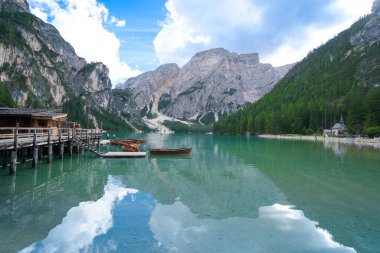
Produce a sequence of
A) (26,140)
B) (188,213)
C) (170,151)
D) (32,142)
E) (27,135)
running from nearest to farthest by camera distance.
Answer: (188,213) → (26,140) → (32,142) → (27,135) → (170,151)

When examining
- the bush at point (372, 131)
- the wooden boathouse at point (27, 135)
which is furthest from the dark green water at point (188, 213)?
the bush at point (372, 131)

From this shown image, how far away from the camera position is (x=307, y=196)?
72.5ft

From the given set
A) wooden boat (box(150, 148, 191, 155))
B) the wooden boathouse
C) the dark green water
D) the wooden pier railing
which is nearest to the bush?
wooden boat (box(150, 148, 191, 155))

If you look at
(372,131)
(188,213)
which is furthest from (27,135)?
(372,131)

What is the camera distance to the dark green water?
43.1 feet

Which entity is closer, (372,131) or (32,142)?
(32,142)

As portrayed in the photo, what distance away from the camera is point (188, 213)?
695 inches

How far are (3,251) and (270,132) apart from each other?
168 m

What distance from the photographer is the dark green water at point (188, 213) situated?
43.1ft

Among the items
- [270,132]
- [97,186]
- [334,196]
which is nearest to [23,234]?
[97,186]

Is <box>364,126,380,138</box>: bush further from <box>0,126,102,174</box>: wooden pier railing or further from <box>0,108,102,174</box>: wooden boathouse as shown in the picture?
<box>0,108,102,174</box>: wooden boathouse

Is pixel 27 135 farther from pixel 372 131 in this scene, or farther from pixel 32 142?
pixel 372 131

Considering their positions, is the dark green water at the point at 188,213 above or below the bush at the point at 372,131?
below

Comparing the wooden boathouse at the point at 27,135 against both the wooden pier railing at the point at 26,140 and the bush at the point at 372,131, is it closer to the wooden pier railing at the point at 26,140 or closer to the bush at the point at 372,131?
the wooden pier railing at the point at 26,140
